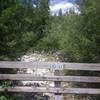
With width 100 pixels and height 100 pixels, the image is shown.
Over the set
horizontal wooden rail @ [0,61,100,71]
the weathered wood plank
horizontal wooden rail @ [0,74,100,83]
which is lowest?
the weathered wood plank

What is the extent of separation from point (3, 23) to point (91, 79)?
115 inches

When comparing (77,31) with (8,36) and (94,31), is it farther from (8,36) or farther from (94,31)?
(8,36)

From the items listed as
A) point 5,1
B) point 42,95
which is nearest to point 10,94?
point 42,95

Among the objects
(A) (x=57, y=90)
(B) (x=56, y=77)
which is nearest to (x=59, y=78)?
(B) (x=56, y=77)

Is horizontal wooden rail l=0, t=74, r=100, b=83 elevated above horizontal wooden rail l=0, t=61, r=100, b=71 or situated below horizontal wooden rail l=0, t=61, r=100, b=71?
below

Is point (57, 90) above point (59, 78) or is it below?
below

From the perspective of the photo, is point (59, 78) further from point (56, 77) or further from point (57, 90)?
point (57, 90)

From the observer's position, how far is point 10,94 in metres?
8.84

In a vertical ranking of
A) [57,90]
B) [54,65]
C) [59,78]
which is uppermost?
[54,65]

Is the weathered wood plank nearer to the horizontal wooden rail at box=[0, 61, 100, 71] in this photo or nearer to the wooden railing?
the wooden railing

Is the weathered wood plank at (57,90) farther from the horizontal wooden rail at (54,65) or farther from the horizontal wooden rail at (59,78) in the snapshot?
the horizontal wooden rail at (54,65)

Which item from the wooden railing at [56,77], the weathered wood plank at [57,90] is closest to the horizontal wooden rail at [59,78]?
the wooden railing at [56,77]

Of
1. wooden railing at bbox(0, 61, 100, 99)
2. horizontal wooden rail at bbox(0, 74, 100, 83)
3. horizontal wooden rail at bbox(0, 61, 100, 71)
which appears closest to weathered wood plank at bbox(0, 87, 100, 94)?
wooden railing at bbox(0, 61, 100, 99)

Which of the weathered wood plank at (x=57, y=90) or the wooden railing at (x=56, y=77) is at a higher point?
the wooden railing at (x=56, y=77)
